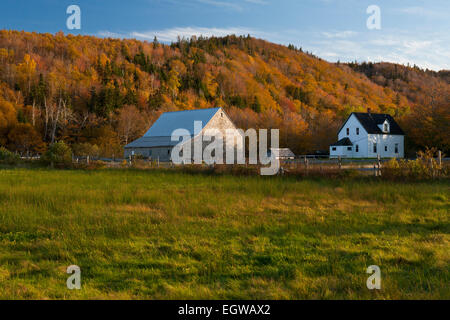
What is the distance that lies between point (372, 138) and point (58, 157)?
43781 millimetres

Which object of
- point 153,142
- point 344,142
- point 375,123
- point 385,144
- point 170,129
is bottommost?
point 385,144

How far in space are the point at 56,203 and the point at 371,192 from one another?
11511mm

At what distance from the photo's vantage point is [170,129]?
53.6 meters

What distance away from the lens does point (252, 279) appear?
593 centimetres

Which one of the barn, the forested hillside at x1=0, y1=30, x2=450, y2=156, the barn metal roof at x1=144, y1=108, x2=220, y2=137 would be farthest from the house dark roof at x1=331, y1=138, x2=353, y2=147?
the barn metal roof at x1=144, y1=108, x2=220, y2=137

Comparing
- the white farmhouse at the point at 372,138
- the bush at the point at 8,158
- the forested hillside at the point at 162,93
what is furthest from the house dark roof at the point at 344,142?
the bush at the point at 8,158

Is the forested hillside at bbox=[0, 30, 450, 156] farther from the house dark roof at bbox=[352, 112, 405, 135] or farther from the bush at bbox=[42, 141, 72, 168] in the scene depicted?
the bush at bbox=[42, 141, 72, 168]

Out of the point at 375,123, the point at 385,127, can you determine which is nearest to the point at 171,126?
the point at 375,123

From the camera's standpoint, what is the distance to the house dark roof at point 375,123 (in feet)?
191

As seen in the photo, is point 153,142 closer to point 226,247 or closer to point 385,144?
point 385,144

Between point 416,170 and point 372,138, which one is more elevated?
point 372,138
